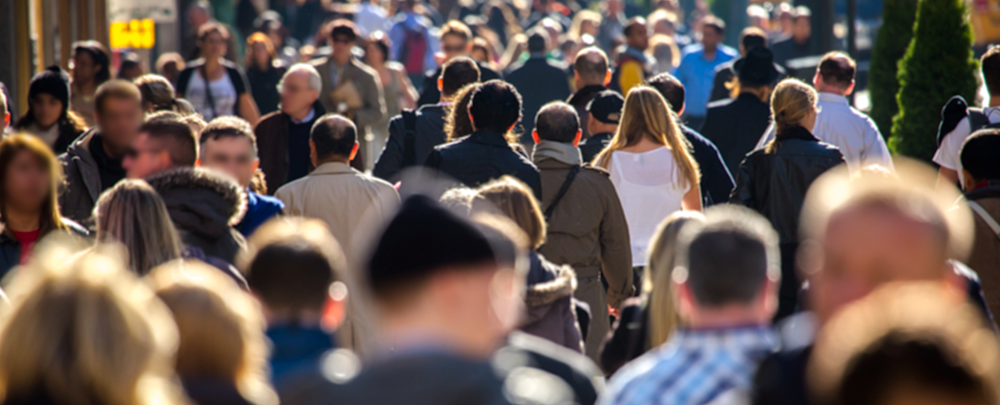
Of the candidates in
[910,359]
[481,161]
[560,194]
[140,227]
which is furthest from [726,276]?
[481,161]

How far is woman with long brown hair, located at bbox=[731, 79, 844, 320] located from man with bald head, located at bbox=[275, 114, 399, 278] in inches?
85.5

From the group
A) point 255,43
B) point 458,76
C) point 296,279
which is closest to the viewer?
point 296,279

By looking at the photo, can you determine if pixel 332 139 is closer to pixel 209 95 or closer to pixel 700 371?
pixel 700 371

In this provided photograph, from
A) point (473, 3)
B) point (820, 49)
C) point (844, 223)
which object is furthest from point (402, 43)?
point (844, 223)

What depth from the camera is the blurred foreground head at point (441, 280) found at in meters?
2.47

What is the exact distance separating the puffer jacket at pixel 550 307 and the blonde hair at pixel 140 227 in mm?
1339

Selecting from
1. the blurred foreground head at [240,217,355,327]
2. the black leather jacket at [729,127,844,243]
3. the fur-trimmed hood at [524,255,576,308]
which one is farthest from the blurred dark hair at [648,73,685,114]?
the blurred foreground head at [240,217,355,327]

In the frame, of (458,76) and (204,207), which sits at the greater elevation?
(204,207)

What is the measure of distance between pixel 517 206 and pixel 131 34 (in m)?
8.46

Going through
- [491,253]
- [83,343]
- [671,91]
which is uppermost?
[491,253]

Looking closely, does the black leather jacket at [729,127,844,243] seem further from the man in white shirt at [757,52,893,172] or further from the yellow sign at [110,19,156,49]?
the yellow sign at [110,19,156,49]

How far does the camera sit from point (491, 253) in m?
2.55

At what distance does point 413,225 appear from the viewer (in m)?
2.60

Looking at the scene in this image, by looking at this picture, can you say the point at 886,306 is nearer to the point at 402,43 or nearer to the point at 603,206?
the point at 603,206
